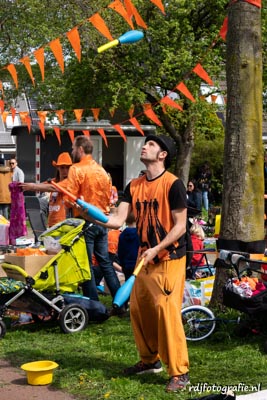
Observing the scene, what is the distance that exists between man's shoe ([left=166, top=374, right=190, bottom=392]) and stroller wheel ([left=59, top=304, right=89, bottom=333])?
94.4 inches

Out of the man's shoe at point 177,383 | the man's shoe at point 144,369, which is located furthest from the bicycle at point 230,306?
the man's shoe at point 177,383

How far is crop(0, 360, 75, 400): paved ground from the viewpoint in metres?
Result: 5.95

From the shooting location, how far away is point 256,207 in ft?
26.8

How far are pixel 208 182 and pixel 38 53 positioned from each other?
16312mm

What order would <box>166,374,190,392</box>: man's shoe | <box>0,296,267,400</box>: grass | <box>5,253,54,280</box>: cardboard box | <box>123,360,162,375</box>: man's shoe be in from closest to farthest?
<box>166,374,190,392</box>: man's shoe, <box>0,296,267,400</box>: grass, <box>123,360,162,375</box>: man's shoe, <box>5,253,54,280</box>: cardboard box

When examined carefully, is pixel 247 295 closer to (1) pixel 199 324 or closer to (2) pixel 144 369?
(1) pixel 199 324

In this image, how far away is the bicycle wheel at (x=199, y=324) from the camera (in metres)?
7.62

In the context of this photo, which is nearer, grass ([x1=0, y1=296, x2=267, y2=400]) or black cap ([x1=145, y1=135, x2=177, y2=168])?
grass ([x1=0, y1=296, x2=267, y2=400])

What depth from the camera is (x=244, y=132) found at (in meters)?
8.09

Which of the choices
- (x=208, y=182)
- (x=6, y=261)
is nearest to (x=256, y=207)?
(x=6, y=261)

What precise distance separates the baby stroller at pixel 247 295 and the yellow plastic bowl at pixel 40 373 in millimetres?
1853

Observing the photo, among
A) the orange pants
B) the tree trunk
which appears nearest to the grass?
the orange pants

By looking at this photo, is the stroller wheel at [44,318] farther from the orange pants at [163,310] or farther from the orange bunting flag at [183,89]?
the orange bunting flag at [183,89]

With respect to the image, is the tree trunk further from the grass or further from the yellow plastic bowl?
the yellow plastic bowl
